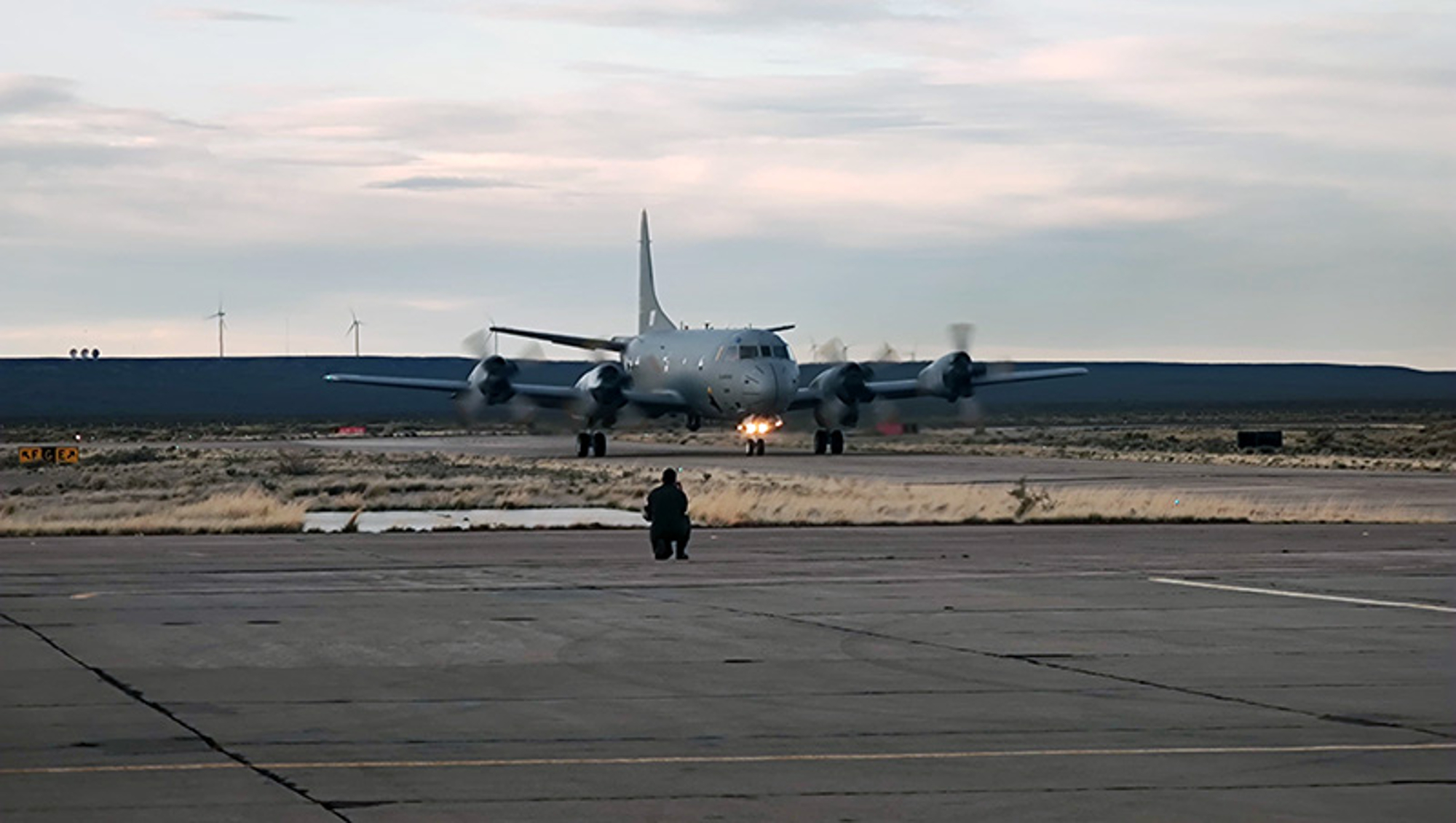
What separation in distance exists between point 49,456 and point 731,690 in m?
54.8

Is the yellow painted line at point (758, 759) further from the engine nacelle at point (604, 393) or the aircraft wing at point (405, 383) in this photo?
the aircraft wing at point (405, 383)

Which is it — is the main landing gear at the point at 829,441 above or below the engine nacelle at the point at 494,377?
below

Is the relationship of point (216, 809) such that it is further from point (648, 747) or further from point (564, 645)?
point (564, 645)

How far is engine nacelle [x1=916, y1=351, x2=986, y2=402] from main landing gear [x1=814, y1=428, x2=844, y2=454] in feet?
12.4

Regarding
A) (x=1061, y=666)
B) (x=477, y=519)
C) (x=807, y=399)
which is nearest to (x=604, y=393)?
(x=807, y=399)

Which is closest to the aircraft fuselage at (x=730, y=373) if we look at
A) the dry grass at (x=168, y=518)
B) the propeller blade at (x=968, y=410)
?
the propeller blade at (x=968, y=410)

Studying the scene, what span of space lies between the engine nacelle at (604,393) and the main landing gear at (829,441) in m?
6.81

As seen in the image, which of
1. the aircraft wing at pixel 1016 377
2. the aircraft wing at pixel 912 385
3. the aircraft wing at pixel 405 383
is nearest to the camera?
the aircraft wing at pixel 1016 377

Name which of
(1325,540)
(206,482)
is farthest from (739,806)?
(206,482)

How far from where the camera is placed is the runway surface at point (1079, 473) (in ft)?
148

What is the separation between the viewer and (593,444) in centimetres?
7206

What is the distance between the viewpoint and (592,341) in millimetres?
78125

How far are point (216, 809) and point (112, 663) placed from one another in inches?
260

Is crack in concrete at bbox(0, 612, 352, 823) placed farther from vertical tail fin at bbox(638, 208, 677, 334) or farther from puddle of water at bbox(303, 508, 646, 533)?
vertical tail fin at bbox(638, 208, 677, 334)
